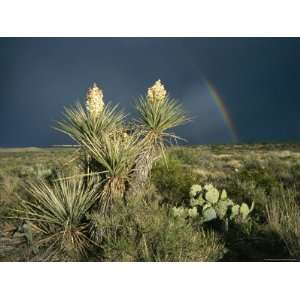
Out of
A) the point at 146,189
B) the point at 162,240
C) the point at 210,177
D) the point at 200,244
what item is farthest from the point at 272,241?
the point at 210,177

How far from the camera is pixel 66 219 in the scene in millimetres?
4574

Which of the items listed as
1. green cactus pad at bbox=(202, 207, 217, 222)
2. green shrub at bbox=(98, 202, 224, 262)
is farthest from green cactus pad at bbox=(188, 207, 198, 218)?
green shrub at bbox=(98, 202, 224, 262)

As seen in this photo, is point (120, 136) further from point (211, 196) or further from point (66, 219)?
point (211, 196)

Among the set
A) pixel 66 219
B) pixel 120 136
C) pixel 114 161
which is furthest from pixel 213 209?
pixel 66 219

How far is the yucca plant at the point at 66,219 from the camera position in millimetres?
4379

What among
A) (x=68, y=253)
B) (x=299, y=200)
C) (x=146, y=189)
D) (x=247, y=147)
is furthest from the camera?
(x=247, y=147)

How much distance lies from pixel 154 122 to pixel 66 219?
160 cm

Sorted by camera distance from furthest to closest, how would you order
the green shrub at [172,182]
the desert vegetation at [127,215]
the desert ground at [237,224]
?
the green shrub at [172,182], the desert ground at [237,224], the desert vegetation at [127,215]

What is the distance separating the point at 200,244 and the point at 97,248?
1.27 meters

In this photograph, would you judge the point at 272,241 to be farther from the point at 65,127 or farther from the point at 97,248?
the point at 65,127

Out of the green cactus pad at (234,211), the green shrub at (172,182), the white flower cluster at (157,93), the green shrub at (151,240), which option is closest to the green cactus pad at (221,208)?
the green cactus pad at (234,211)

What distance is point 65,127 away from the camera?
4.93m

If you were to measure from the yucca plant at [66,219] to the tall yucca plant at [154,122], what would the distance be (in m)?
0.65

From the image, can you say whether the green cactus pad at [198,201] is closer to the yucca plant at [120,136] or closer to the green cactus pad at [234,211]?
the green cactus pad at [234,211]
